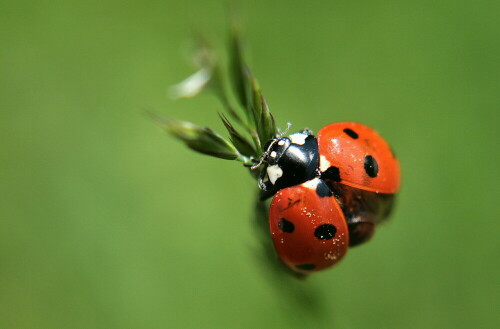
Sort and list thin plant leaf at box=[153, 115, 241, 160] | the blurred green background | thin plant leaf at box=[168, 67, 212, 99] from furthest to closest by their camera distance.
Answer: the blurred green background
thin plant leaf at box=[168, 67, 212, 99]
thin plant leaf at box=[153, 115, 241, 160]

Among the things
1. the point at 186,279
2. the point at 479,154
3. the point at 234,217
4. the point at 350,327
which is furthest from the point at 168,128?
the point at 479,154

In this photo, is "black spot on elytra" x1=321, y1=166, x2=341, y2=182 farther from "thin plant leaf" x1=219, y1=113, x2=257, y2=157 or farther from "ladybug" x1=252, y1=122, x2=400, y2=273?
"thin plant leaf" x1=219, y1=113, x2=257, y2=157

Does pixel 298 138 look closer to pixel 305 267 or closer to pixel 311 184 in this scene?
pixel 311 184

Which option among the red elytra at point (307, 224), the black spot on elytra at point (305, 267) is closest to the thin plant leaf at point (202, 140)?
the red elytra at point (307, 224)

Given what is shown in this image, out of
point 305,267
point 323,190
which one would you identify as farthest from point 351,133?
point 305,267

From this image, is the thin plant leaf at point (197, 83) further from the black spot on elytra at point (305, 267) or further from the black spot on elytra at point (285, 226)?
the black spot on elytra at point (305, 267)

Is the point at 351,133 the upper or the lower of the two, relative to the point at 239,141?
upper

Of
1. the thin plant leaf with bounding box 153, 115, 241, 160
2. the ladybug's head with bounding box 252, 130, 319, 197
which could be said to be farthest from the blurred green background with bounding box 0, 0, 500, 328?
the thin plant leaf with bounding box 153, 115, 241, 160
